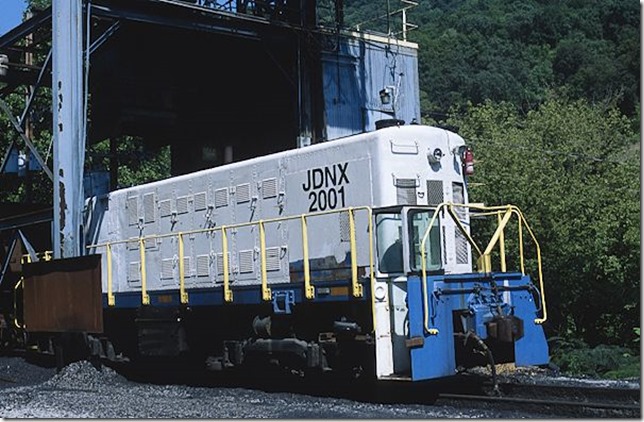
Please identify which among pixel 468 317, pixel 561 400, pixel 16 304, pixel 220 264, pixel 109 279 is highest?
pixel 220 264

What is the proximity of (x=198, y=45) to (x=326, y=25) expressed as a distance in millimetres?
2941

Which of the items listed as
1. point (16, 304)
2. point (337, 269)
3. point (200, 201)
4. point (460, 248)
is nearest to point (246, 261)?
point (200, 201)

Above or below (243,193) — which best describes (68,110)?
above

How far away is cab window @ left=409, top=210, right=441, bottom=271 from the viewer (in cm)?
960

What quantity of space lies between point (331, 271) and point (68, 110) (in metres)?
6.61

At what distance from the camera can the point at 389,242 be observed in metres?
9.75

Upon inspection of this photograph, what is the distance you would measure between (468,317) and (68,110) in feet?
27.4

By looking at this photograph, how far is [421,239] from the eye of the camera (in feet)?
32.4

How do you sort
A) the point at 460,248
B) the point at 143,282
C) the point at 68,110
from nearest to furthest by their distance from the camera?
1. the point at 460,248
2. the point at 143,282
3. the point at 68,110

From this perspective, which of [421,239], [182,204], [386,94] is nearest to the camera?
[421,239]

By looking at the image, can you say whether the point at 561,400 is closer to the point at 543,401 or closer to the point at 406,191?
the point at 543,401

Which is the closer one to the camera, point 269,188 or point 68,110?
point 269,188

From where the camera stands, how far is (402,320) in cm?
938

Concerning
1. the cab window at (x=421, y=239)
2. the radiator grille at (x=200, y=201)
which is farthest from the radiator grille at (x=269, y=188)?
the cab window at (x=421, y=239)
